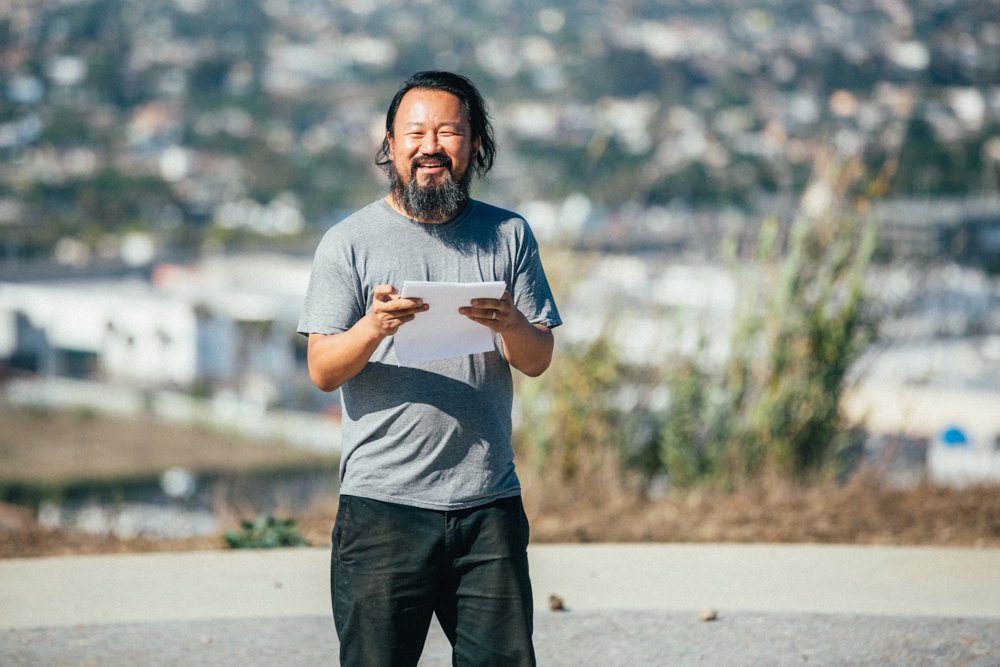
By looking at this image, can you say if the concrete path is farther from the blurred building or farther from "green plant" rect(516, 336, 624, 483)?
the blurred building

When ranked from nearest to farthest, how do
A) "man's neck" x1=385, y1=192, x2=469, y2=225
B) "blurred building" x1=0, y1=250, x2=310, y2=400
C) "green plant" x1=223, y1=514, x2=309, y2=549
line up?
"man's neck" x1=385, y1=192, x2=469, y2=225, "green plant" x1=223, y1=514, x2=309, y2=549, "blurred building" x1=0, y1=250, x2=310, y2=400

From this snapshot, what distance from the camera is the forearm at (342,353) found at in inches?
94.2

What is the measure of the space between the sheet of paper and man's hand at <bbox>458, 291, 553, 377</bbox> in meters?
0.02

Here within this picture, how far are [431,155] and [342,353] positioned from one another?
51cm

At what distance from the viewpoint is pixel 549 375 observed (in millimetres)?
6395

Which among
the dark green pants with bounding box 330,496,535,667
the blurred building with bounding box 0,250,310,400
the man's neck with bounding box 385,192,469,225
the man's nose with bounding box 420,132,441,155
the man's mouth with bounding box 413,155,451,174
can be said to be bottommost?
the blurred building with bounding box 0,250,310,400

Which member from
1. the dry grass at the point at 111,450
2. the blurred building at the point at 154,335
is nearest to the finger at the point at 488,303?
the dry grass at the point at 111,450

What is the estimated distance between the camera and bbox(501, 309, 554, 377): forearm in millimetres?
2494

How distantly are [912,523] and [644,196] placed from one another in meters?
2.45

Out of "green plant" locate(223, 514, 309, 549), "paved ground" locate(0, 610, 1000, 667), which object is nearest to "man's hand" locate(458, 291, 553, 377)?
"paved ground" locate(0, 610, 1000, 667)

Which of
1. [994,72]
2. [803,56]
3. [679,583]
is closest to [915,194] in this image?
[679,583]

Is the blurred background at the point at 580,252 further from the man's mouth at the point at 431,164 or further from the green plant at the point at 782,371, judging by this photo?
the man's mouth at the point at 431,164

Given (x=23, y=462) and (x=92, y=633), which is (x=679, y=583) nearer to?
(x=92, y=633)

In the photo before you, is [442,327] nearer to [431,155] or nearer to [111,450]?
[431,155]
